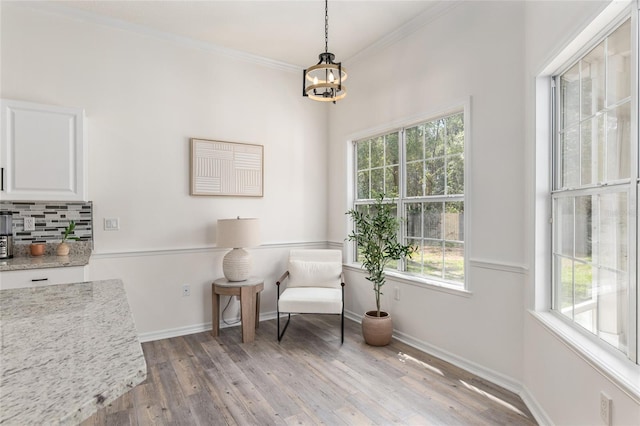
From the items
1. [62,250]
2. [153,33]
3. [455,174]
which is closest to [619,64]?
[455,174]

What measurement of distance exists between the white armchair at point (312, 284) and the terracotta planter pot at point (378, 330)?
0.26 metres

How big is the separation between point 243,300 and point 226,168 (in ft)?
4.70

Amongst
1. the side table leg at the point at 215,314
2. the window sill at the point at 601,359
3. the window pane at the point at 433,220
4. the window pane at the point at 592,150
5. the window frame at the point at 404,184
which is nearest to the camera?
the window sill at the point at 601,359

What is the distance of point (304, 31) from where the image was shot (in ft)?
11.5

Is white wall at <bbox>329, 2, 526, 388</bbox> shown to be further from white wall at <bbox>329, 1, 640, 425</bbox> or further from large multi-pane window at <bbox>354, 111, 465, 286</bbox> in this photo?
large multi-pane window at <bbox>354, 111, 465, 286</bbox>

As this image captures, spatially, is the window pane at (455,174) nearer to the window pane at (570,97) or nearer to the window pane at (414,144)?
the window pane at (414,144)

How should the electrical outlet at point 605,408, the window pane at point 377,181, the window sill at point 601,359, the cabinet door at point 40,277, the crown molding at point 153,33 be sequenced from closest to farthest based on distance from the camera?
the window sill at point 601,359
the electrical outlet at point 605,408
the cabinet door at point 40,277
the crown molding at point 153,33
the window pane at point 377,181

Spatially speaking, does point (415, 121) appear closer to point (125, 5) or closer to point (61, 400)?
point (125, 5)

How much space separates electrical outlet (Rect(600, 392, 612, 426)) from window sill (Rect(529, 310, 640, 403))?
10 cm

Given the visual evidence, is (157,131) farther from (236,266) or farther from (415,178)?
(415,178)

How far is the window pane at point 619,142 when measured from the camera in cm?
157

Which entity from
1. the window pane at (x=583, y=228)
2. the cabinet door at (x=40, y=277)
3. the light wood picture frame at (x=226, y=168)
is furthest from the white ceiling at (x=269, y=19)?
the cabinet door at (x=40, y=277)

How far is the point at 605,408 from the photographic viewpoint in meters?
1.52

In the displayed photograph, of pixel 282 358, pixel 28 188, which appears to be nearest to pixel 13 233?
pixel 28 188
